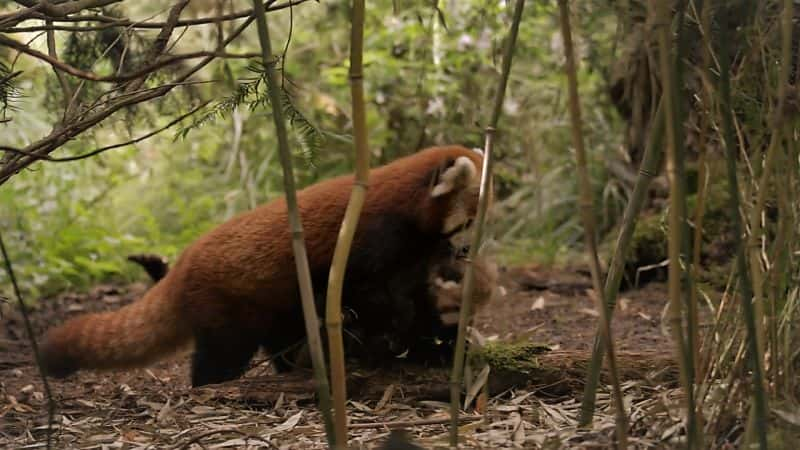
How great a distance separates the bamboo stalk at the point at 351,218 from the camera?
202 centimetres

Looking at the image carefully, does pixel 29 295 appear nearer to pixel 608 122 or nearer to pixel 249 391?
pixel 249 391

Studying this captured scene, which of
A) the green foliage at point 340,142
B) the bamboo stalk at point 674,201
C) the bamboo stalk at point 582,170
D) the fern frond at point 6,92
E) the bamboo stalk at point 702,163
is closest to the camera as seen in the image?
the bamboo stalk at point 674,201

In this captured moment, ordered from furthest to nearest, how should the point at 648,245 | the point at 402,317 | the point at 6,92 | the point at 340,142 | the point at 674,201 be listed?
the point at 340,142
the point at 648,245
the point at 402,317
the point at 6,92
the point at 674,201

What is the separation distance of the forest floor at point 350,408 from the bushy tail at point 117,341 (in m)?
0.12

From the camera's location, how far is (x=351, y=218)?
2049 millimetres

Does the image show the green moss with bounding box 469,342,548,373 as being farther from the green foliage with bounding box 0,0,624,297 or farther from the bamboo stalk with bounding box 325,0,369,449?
the green foliage with bounding box 0,0,624,297

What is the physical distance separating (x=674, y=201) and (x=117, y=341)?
A: 2922 mm

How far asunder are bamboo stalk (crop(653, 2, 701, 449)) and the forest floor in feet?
1.21

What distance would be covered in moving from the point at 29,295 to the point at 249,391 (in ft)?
11.0

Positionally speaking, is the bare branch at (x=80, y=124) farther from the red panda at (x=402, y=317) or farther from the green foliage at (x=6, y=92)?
the red panda at (x=402, y=317)

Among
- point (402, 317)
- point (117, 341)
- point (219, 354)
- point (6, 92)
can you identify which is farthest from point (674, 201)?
point (117, 341)

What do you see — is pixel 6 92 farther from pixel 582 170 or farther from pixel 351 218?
pixel 582 170

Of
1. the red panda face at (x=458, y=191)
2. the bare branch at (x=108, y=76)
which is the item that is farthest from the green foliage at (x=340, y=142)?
the bare branch at (x=108, y=76)

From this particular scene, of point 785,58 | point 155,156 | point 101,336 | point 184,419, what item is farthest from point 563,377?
point 155,156
